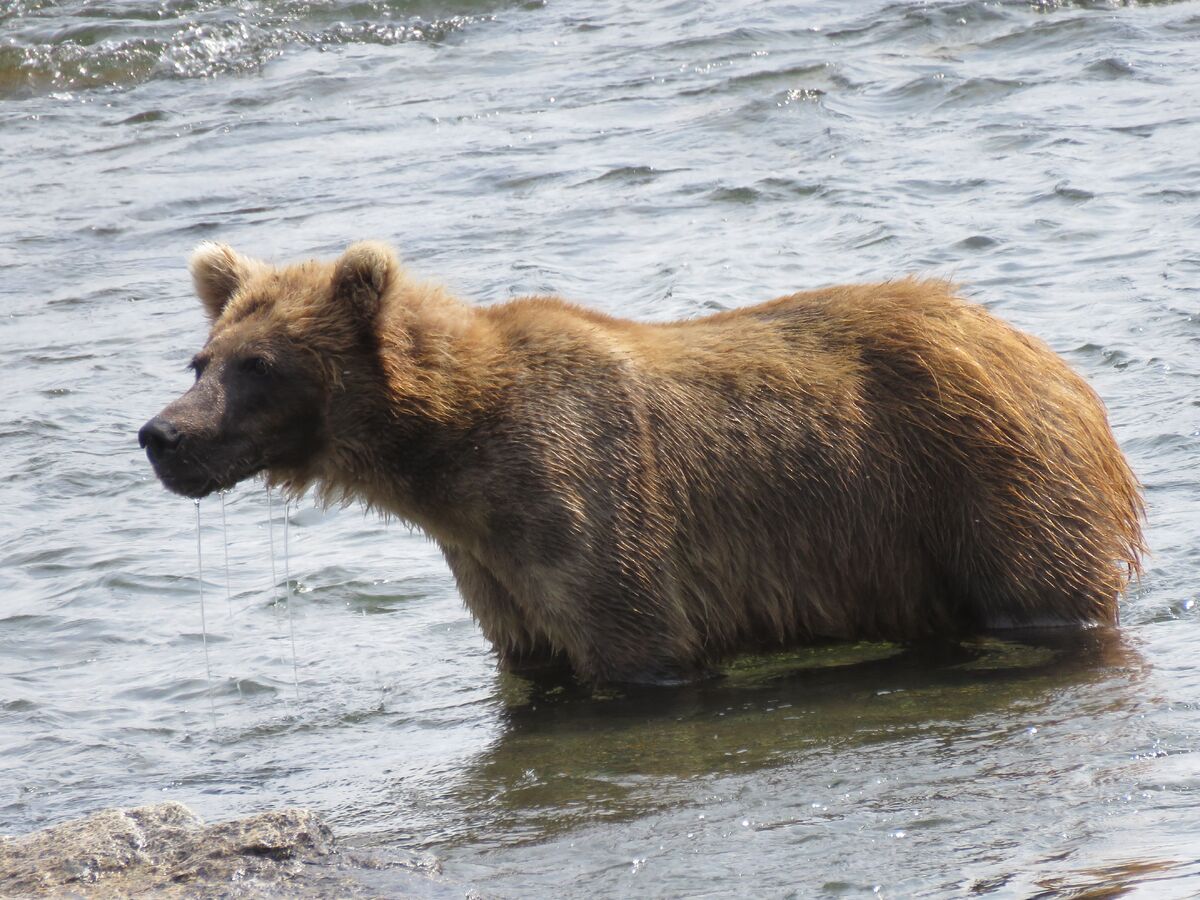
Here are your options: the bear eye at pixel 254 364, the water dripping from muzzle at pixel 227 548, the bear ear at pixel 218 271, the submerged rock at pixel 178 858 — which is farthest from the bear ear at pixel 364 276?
the submerged rock at pixel 178 858

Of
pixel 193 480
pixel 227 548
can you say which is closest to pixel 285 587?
pixel 227 548

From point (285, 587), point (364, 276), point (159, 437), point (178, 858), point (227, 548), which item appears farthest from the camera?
point (227, 548)

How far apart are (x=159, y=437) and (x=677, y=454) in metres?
1.97

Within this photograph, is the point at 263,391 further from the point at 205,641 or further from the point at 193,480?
the point at 205,641

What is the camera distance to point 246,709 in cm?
709

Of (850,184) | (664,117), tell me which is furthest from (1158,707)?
(664,117)

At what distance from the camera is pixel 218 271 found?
731cm

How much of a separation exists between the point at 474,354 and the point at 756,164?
8.09m

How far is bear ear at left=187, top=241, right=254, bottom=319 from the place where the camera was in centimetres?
725

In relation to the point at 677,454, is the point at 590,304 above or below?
below

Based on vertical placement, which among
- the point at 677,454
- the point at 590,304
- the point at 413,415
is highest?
the point at 413,415

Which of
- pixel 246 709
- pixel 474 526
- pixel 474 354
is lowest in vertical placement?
pixel 246 709

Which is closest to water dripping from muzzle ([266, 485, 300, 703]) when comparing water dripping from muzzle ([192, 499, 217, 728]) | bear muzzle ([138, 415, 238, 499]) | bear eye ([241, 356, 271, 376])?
water dripping from muzzle ([192, 499, 217, 728])

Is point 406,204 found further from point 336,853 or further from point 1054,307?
point 336,853
